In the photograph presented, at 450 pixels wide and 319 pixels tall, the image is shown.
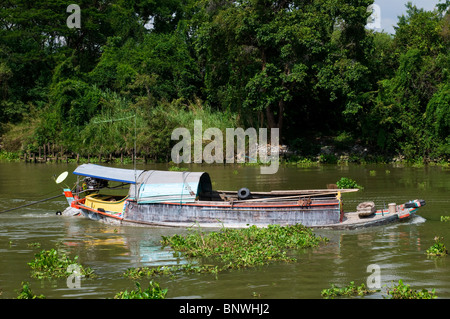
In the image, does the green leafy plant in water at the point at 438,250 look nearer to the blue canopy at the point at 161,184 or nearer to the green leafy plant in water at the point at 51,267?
the blue canopy at the point at 161,184

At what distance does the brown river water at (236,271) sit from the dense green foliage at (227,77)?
42.5 ft

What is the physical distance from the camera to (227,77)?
39.6 metres

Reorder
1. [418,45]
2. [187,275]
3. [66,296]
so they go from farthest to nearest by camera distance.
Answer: [418,45]
[187,275]
[66,296]

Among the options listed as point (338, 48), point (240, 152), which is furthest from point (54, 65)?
point (338, 48)

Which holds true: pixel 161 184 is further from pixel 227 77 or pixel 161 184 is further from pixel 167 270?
pixel 227 77

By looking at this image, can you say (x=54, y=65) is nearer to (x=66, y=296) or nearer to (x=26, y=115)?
(x=26, y=115)

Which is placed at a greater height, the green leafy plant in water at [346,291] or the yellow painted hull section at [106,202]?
the yellow painted hull section at [106,202]

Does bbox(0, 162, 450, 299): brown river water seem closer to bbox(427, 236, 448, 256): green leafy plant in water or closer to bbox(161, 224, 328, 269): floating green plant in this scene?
bbox(427, 236, 448, 256): green leafy plant in water

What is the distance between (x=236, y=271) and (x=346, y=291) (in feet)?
8.47

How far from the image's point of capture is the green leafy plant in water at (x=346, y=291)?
9.59m

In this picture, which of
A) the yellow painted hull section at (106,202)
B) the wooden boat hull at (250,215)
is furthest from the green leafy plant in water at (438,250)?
the yellow painted hull section at (106,202)

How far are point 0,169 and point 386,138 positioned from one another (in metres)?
25.5

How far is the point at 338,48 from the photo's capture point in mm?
35594

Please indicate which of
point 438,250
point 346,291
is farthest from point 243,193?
point 346,291
